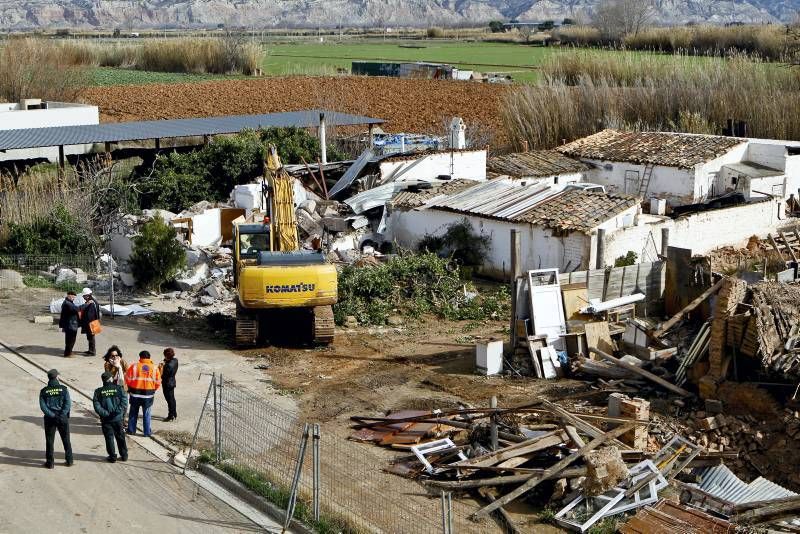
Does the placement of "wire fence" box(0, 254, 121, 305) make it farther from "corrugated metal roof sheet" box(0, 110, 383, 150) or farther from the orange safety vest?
the orange safety vest

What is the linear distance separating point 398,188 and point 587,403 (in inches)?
588

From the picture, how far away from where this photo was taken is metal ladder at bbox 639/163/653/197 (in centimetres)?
3562

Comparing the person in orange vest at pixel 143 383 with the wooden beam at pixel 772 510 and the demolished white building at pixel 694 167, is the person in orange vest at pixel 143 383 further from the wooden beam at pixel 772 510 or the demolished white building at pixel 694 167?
the demolished white building at pixel 694 167

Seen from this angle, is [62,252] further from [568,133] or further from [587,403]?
[568,133]

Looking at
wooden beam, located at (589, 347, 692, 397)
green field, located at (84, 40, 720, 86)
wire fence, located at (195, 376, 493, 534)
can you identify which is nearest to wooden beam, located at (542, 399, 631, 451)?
wire fence, located at (195, 376, 493, 534)

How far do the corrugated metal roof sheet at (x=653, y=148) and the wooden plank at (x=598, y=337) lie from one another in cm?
1510

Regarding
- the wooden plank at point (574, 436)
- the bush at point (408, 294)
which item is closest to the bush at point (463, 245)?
the bush at point (408, 294)

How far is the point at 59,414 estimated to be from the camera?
14.9m

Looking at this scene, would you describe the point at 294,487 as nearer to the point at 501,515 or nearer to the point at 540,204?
the point at 501,515

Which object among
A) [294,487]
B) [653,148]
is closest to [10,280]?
[294,487]

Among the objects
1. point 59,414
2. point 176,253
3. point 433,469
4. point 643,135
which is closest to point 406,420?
point 433,469

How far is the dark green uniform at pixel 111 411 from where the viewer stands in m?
15.1

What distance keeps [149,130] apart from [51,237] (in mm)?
9503

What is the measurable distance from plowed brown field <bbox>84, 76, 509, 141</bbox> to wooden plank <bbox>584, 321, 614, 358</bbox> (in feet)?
87.7
